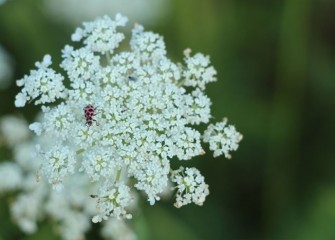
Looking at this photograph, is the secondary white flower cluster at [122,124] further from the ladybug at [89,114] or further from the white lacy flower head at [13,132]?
the white lacy flower head at [13,132]

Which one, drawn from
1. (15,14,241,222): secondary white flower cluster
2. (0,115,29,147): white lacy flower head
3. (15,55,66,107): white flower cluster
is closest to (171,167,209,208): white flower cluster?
(15,14,241,222): secondary white flower cluster

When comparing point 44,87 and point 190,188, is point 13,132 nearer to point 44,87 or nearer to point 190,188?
point 44,87

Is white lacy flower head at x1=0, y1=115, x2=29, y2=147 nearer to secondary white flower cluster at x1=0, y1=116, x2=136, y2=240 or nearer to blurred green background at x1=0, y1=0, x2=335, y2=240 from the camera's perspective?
secondary white flower cluster at x1=0, y1=116, x2=136, y2=240

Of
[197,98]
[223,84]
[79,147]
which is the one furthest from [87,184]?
[223,84]

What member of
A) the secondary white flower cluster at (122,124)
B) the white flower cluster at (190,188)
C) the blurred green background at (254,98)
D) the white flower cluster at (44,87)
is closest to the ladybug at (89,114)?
the secondary white flower cluster at (122,124)

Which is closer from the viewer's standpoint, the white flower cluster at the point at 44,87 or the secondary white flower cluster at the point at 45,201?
the white flower cluster at the point at 44,87

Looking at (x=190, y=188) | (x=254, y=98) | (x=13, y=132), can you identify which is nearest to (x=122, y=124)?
(x=190, y=188)

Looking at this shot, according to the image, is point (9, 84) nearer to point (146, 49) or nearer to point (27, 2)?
point (27, 2)
